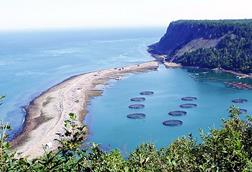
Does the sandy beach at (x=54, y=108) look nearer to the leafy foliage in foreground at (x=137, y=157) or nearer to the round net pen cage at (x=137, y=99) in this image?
the round net pen cage at (x=137, y=99)

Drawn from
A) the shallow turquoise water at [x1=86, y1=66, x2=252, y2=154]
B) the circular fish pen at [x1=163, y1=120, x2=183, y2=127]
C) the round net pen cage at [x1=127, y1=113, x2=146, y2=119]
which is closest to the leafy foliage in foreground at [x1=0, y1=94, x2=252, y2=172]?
the shallow turquoise water at [x1=86, y1=66, x2=252, y2=154]

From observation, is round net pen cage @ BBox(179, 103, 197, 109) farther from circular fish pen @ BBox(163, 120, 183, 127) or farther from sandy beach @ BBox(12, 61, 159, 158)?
sandy beach @ BBox(12, 61, 159, 158)

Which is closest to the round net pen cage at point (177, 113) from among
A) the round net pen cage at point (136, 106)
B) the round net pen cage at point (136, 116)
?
the round net pen cage at point (136, 116)

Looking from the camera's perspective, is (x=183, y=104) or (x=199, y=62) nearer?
(x=183, y=104)

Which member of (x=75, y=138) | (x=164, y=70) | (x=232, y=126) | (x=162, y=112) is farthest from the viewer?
(x=164, y=70)

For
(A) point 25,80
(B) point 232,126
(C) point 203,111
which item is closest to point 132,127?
(C) point 203,111

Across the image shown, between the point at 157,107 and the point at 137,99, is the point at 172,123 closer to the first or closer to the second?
the point at 157,107

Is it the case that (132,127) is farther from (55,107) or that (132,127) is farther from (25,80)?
(25,80)
